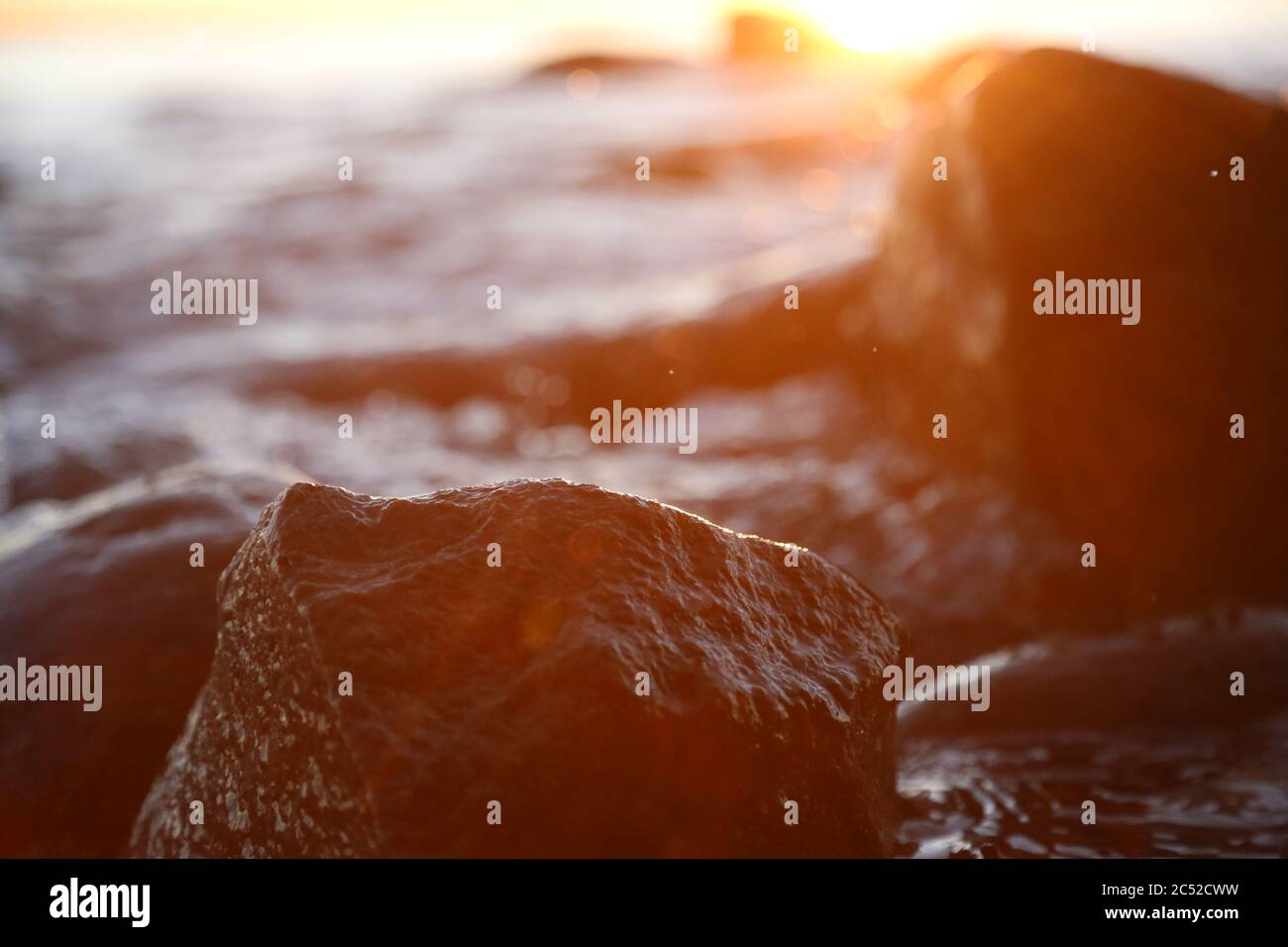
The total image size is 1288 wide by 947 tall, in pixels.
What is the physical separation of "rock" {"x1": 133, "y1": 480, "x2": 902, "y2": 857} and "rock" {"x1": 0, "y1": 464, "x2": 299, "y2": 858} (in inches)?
12.8

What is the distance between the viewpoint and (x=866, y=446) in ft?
20.4

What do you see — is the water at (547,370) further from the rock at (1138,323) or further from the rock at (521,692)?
the rock at (521,692)

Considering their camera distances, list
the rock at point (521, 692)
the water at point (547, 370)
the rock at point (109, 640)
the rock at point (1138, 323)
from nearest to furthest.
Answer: the rock at point (521, 692), the rock at point (109, 640), the water at point (547, 370), the rock at point (1138, 323)

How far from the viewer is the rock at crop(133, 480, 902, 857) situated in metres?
2.26

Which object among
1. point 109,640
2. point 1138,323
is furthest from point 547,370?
point 109,640

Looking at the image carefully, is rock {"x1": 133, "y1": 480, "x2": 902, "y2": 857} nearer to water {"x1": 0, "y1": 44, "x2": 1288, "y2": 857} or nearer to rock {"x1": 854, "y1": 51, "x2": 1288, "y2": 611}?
water {"x1": 0, "y1": 44, "x2": 1288, "y2": 857}

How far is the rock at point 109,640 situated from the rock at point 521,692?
1.07 ft

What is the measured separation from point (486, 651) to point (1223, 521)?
3611 millimetres

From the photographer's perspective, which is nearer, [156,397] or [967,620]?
[967,620]

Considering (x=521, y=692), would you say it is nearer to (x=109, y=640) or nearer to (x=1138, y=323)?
(x=109, y=640)

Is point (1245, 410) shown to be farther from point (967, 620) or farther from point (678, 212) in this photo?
point (678, 212)

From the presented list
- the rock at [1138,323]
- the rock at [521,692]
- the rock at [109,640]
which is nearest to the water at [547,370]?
the rock at [1138,323]

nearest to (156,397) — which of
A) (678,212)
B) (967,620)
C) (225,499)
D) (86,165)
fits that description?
(225,499)

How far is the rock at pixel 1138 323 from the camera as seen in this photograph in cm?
482
